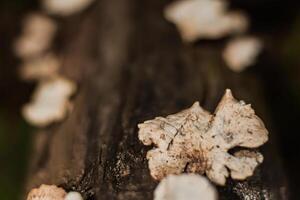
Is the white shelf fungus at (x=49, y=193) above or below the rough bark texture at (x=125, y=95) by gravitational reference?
below

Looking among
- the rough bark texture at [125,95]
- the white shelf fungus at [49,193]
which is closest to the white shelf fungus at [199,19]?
the rough bark texture at [125,95]

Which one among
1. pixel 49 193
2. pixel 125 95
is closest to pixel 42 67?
pixel 125 95

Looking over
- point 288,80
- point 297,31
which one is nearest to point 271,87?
point 288,80

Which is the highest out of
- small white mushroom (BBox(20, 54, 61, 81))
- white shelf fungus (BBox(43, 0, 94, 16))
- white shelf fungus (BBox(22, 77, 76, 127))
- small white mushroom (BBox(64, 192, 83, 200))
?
white shelf fungus (BBox(43, 0, 94, 16))

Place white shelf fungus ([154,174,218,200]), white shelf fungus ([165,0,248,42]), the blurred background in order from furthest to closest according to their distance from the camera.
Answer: the blurred background < white shelf fungus ([165,0,248,42]) < white shelf fungus ([154,174,218,200])

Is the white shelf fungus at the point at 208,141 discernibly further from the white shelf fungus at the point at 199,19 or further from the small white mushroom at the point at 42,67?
the small white mushroom at the point at 42,67

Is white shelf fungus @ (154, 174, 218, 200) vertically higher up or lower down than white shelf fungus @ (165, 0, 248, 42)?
lower down

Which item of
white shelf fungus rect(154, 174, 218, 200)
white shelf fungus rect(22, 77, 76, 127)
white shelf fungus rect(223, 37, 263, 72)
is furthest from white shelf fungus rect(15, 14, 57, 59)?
white shelf fungus rect(154, 174, 218, 200)

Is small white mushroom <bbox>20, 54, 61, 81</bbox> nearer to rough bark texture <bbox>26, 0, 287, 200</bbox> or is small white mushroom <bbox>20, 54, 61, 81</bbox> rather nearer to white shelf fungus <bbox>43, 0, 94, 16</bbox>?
rough bark texture <bbox>26, 0, 287, 200</bbox>
